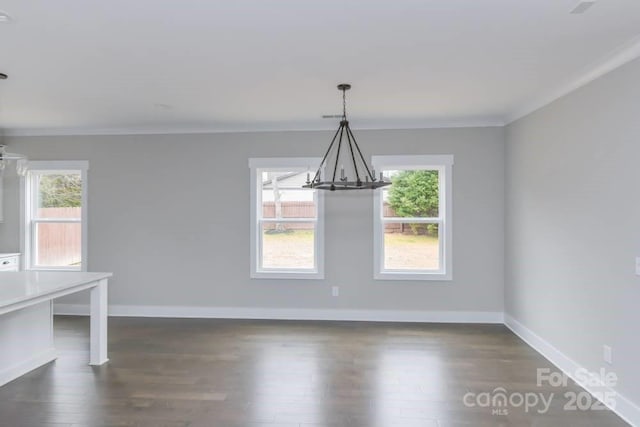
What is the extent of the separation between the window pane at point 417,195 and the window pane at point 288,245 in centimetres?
115

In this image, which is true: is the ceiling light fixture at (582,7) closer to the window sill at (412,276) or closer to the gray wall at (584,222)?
the gray wall at (584,222)

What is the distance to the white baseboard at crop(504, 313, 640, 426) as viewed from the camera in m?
2.72

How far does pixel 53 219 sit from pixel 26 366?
2.82 m

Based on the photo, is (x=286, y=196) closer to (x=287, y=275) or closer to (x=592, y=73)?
(x=287, y=275)

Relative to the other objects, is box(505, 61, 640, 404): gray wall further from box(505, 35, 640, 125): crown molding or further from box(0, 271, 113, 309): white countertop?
box(0, 271, 113, 309): white countertop

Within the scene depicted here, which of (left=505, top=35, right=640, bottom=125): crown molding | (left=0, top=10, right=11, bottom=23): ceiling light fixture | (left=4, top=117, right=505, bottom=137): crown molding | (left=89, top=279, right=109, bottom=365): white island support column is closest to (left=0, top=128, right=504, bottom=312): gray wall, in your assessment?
(left=4, top=117, right=505, bottom=137): crown molding

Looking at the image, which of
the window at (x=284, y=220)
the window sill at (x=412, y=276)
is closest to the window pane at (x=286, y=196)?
the window at (x=284, y=220)

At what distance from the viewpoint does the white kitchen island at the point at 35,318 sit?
3109mm

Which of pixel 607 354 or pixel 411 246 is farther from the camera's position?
pixel 411 246

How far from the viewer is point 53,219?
5688 mm

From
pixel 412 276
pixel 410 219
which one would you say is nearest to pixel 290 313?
pixel 412 276

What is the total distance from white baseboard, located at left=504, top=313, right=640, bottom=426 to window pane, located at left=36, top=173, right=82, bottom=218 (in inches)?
245

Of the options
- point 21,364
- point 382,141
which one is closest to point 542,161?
point 382,141

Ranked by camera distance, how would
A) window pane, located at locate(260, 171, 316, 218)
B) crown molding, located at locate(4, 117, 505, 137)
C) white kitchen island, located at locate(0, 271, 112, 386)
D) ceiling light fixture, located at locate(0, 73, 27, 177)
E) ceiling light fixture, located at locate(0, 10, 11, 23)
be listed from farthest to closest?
window pane, located at locate(260, 171, 316, 218), crown molding, located at locate(4, 117, 505, 137), ceiling light fixture, located at locate(0, 73, 27, 177), white kitchen island, located at locate(0, 271, 112, 386), ceiling light fixture, located at locate(0, 10, 11, 23)
